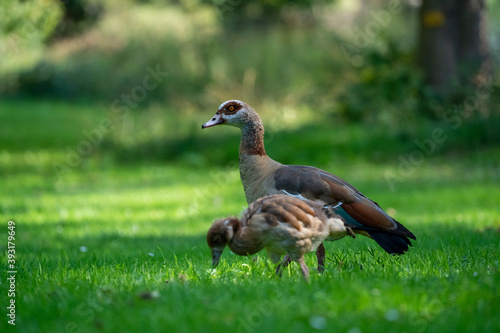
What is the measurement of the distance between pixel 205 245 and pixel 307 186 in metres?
2.29

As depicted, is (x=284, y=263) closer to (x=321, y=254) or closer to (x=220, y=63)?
(x=321, y=254)

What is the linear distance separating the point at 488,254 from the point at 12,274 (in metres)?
4.46

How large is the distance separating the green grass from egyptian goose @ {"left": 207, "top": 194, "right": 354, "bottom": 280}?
27 cm

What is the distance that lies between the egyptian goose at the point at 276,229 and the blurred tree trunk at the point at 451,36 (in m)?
13.2

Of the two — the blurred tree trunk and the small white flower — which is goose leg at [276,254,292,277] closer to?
the small white flower

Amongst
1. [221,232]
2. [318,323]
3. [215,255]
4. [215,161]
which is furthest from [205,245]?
[215,161]

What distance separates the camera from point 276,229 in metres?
5.18

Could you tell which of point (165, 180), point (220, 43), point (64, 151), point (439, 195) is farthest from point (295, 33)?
point (439, 195)

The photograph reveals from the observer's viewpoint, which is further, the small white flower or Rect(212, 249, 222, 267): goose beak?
Rect(212, 249, 222, 267): goose beak

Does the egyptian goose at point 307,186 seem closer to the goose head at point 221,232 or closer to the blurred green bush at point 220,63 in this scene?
the goose head at point 221,232

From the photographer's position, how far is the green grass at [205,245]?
4.31 metres

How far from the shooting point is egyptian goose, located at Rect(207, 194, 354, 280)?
17.0ft

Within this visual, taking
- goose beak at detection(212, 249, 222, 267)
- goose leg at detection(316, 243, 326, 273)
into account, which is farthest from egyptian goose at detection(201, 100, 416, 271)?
goose beak at detection(212, 249, 222, 267)

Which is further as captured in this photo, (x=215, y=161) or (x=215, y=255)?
(x=215, y=161)
